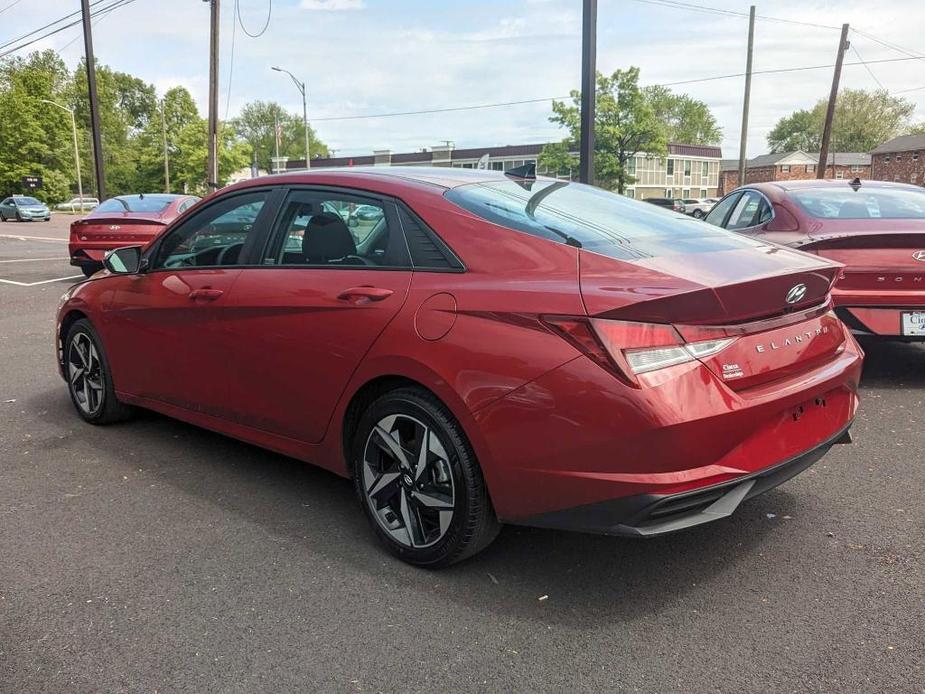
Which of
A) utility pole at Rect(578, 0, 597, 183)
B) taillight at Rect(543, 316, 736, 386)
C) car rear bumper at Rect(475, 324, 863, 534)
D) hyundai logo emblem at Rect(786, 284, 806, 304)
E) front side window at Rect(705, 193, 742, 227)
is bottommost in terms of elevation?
car rear bumper at Rect(475, 324, 863, 534)

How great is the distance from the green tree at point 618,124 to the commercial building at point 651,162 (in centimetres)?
1222

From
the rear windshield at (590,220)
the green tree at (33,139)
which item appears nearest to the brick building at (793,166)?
the green tree at (33,139)

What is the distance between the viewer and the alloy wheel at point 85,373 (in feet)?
15.7

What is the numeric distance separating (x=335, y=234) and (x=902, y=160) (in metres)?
93.7

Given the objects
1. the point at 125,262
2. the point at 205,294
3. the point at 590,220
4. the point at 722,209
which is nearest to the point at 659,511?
the point at 590,220

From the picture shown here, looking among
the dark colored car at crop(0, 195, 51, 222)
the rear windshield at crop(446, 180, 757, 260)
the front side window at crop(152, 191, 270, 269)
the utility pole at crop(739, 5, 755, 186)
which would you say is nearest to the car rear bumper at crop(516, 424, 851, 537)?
the rear windshield at crop(446, 180, 757, 260)

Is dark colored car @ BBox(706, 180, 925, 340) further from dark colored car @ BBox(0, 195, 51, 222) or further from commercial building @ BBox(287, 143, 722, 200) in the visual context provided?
commercial building @ BBox(287, 143, 722, 200)

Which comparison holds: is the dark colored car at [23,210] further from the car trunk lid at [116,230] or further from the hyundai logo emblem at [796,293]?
the hyundai logo emblem at [796,293]

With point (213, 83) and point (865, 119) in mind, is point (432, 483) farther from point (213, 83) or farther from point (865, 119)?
point (865, 119)

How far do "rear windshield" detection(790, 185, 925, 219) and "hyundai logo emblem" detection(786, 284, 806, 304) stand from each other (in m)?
3.33

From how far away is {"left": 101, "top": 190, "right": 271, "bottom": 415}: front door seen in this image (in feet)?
12.3

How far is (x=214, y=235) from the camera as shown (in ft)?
13.1

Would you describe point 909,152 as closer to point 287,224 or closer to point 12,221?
point 12,221

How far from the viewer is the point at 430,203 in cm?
305
